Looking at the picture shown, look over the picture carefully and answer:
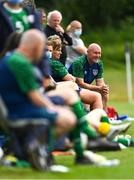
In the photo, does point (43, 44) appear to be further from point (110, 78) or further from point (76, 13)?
point (76, 13)

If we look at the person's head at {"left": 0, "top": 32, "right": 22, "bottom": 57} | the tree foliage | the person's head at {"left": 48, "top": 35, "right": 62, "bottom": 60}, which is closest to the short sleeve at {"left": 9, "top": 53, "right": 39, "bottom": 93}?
the person's head at {"left": 0, "top": 32, "right": 22, "bottom": 57}

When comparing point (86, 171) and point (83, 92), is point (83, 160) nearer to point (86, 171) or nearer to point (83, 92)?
point (86, 171)

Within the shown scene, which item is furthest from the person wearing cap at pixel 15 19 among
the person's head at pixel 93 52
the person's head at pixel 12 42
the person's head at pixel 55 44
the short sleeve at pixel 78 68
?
the short sleeve at pixel 78 68

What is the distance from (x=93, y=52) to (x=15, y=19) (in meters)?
3.99

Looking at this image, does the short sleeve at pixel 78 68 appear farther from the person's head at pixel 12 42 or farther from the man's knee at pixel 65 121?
the man's knee at pixel 65 121

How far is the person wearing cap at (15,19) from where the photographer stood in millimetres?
11430

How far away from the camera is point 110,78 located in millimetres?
40406

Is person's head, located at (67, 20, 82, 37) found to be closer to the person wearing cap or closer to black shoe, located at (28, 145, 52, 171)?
the person wearing cap

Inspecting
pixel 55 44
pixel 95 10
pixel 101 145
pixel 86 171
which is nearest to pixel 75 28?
pixel 55 44

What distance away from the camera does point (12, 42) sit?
1076 centimetres

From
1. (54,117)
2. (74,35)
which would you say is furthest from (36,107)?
(74,35)

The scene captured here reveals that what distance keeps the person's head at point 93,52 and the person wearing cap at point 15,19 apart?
3.74m

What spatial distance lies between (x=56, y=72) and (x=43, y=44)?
5.04 metres

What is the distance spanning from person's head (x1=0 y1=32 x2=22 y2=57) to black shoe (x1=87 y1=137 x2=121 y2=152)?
5.06 feet
